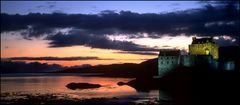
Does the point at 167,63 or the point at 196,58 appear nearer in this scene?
the point at 196,58

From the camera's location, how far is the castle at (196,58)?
8800cm

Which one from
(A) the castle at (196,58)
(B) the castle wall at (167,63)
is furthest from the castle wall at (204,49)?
(B) the castle wall at (167,63)

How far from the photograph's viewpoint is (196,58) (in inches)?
3455

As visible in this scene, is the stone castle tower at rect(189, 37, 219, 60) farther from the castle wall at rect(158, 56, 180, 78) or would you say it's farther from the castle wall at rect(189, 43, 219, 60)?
the castle wall at rect(158, 56, 180, 78)

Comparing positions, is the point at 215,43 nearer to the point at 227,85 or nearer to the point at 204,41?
the point at 204,41

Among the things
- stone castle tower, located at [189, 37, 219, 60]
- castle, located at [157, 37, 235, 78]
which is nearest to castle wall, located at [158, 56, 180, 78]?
castle, located at [157, 37, 235, 78]

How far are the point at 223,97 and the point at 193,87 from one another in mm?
13967

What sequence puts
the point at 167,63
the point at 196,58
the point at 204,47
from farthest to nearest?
the point at 204,47 → the point at 167,63 → the point at 196,58

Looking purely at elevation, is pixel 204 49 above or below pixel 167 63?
above

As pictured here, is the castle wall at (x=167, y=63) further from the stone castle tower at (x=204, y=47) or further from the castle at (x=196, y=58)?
the stone castle tower at (x=204, y=47)

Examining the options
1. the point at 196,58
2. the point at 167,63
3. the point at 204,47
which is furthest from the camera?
the point at 204,47

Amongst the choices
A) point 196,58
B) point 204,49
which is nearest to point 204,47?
point 204,49

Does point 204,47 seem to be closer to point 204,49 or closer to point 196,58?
point 204,49

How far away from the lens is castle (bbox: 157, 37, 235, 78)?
88.0m
